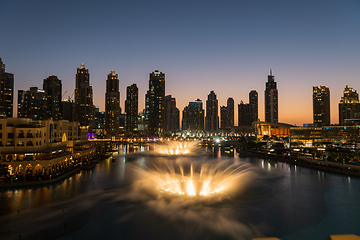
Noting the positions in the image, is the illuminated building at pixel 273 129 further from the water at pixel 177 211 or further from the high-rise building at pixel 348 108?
the water at pixel 177 211

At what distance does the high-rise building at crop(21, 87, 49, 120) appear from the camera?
185 metres

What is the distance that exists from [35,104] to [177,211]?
201259 mm

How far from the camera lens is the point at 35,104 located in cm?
18800

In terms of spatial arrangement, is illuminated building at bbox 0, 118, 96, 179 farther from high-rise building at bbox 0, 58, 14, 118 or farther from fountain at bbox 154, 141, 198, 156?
high-rise building at bbox 0, 58, 14, 118

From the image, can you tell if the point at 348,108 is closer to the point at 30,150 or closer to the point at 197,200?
the point at 197,200

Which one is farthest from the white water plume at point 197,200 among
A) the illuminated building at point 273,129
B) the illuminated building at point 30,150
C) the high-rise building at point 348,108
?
the high-rise building at point 348,108

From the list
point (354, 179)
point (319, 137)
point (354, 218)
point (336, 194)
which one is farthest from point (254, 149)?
point (354, 218)

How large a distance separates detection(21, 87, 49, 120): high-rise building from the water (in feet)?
579

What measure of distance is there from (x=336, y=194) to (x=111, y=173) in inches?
1724

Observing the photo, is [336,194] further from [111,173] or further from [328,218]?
[111,173]

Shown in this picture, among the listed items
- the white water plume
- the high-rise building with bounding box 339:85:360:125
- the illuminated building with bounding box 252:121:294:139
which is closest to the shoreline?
the white water plume

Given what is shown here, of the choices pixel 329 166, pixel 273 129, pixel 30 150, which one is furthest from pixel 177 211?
pixel 273 129

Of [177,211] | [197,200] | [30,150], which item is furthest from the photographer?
[30,150]

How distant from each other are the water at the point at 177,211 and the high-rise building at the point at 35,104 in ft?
579
